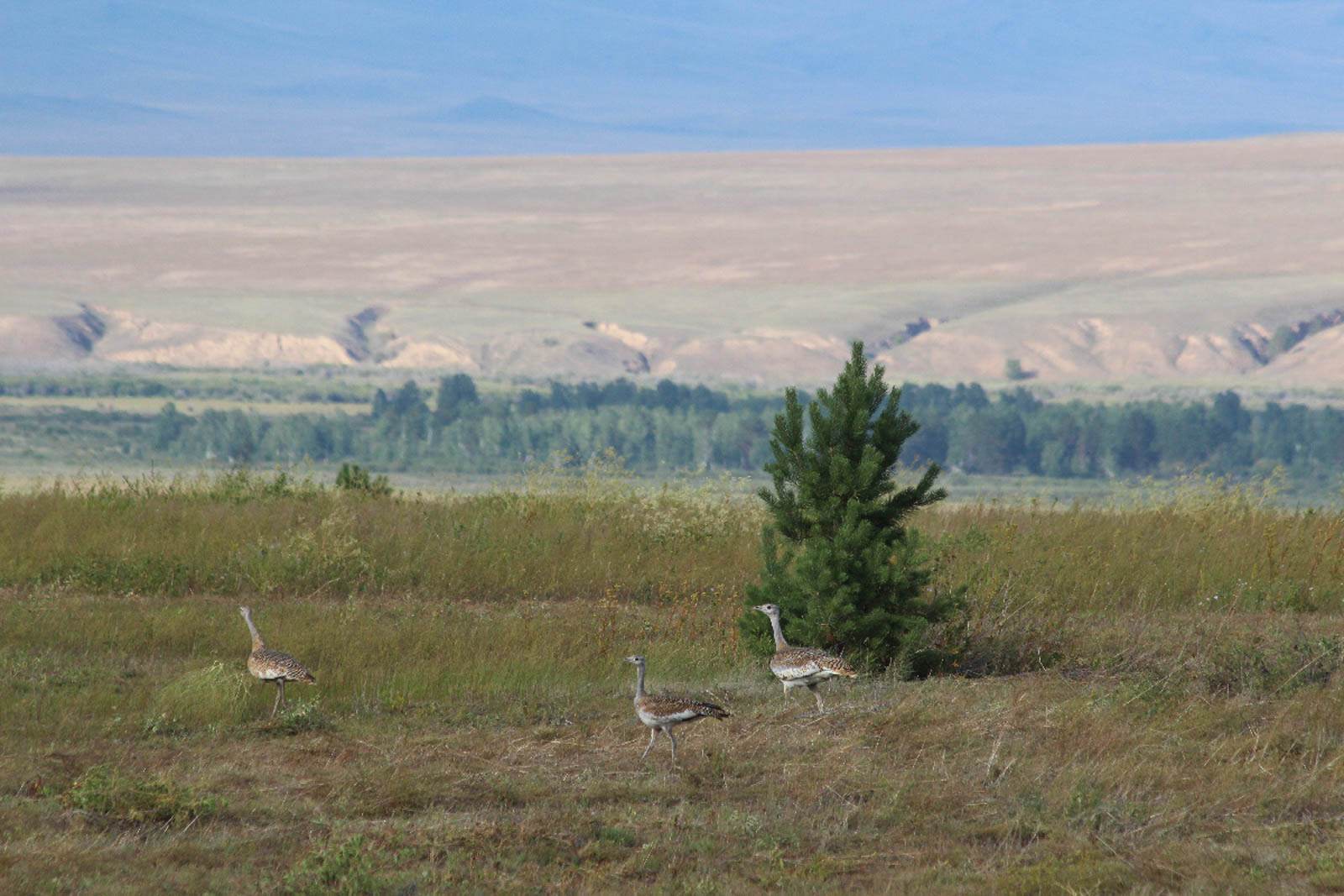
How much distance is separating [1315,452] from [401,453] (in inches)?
2566

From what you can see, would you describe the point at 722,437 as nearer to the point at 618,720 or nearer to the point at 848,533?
the point at 848,533

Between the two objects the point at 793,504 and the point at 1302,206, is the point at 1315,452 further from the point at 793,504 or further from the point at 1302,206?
the point at 793,504

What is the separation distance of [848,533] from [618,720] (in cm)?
233

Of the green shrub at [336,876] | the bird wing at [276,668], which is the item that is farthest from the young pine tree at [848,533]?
the green shrub at [336,876]

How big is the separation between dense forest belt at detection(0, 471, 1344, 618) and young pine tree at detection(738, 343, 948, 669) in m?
2.11

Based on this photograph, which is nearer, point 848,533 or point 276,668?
point 276,668

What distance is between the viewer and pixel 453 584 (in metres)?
16.6

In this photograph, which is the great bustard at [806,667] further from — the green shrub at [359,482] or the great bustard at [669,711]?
the green shrub at [359,482]

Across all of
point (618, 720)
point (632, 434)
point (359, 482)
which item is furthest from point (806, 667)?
point (632, 434)

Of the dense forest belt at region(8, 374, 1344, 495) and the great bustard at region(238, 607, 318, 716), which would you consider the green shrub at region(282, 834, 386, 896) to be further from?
the dense forest belt at region(8, 374, 1344, 495)

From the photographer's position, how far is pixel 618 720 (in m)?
10.4

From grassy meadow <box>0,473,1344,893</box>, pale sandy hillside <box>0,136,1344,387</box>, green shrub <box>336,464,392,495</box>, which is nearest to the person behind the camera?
grassy meadow <box>0,473,1344,893</box>

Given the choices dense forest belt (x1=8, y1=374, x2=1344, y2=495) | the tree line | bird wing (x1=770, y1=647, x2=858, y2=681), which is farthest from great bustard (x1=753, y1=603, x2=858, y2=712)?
the tree line

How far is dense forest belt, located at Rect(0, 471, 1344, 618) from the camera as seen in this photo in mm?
15805
